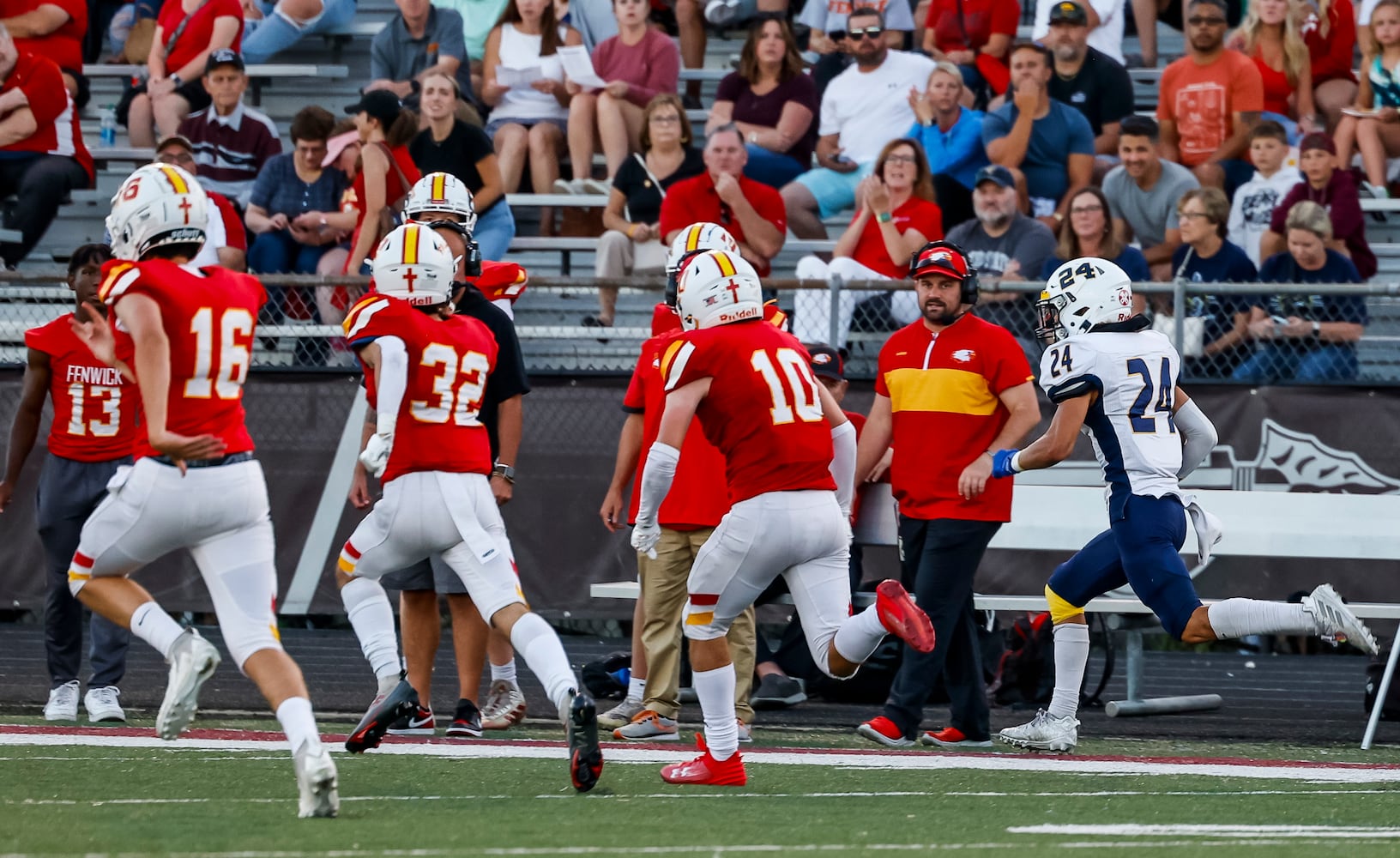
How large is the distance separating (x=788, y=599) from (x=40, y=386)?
4.10 m

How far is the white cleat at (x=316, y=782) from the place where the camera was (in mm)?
5121

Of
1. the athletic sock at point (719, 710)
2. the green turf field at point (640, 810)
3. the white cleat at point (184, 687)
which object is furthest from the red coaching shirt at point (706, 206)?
the white cleat at point (184, 687)

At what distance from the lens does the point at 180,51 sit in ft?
46.1

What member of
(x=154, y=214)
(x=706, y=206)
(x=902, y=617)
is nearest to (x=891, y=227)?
(x=706, y=206)

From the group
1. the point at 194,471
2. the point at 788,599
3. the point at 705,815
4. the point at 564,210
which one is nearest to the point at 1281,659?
the point at 788,599

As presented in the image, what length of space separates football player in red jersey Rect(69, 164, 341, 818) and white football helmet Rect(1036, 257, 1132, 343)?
3221 mm

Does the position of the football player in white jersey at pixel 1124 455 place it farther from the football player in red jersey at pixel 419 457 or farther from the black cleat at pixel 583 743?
the black cleat at pixel 583 743

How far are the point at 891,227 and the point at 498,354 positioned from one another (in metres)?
3.97

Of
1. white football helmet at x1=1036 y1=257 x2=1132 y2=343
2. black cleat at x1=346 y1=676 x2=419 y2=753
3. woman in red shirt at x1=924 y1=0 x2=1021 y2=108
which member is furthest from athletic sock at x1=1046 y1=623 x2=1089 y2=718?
woman in red shirt at x1=924 y1=0 x2=1021 y2=108

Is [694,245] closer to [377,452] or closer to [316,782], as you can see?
[377,452]

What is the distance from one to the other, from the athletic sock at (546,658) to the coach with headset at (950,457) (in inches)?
77.7

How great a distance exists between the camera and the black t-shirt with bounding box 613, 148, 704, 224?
12047mm

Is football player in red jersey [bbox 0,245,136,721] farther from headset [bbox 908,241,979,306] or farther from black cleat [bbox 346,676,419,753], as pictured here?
headset [bbox 908,241,979,306]

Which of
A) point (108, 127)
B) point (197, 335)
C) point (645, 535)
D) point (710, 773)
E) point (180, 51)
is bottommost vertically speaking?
point (710, 773)
